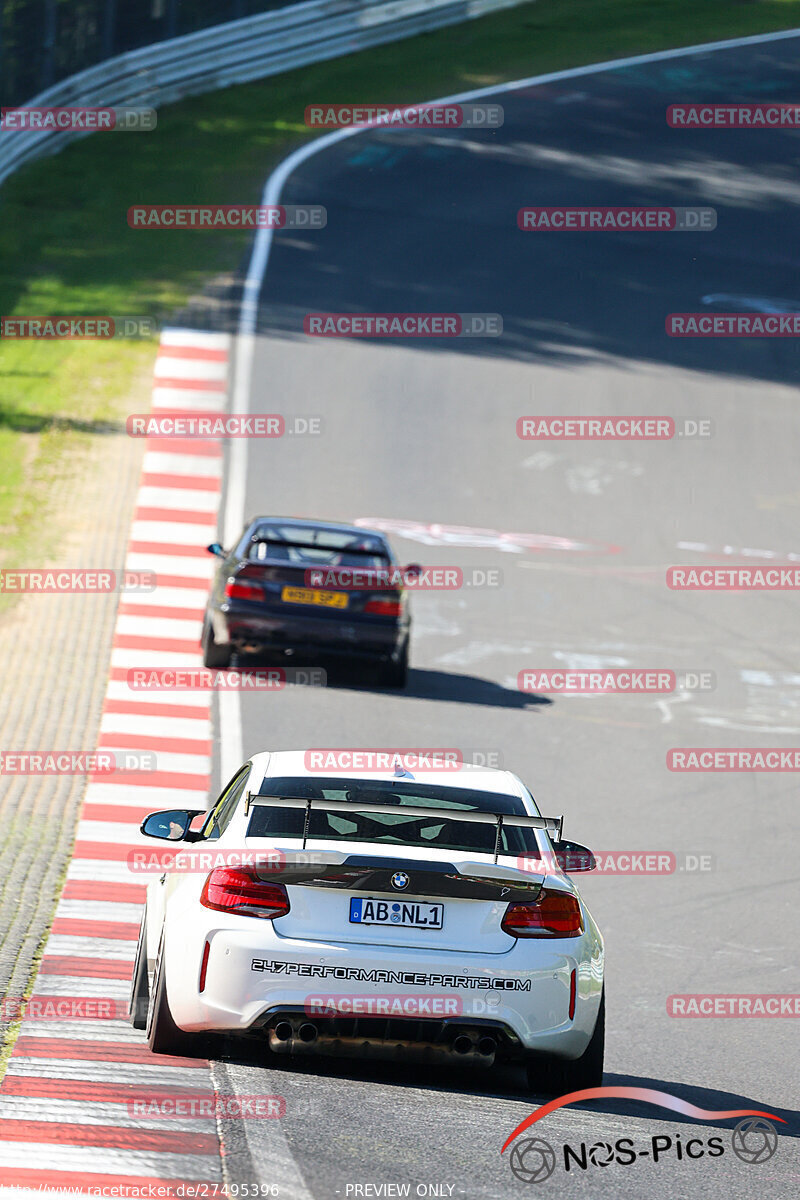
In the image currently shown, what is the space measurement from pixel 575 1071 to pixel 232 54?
1329 inches

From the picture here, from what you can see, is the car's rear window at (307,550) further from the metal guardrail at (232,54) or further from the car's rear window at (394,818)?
the metal guardrail at (232,54)

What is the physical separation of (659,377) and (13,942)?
68.1 ft

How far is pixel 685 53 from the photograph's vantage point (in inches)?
1688

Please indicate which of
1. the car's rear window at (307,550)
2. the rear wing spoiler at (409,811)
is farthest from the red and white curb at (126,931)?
the car's rear window at (307,550)

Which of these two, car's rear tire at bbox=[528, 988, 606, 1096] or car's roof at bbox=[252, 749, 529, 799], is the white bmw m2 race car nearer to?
car's rear tire at bbox=[528, 988, 606, 1096]

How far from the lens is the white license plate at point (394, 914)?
285 inches

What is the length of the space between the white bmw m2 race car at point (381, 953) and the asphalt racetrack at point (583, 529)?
28 centimetres

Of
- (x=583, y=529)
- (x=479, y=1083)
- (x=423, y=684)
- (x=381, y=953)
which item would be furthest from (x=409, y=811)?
(x=583, y=529)

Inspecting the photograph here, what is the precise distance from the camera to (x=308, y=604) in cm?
1758

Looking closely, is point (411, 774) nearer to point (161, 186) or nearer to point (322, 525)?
point (322, 525)

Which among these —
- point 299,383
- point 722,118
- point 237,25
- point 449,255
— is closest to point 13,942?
point 299,383

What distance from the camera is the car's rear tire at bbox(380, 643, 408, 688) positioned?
58.8ft

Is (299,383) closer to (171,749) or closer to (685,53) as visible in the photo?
(171,749)

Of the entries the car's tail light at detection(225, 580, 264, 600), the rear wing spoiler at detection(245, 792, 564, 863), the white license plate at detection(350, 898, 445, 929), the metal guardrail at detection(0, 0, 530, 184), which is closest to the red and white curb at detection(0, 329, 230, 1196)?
the white license plate at detection(350, 898, 445, 929)
